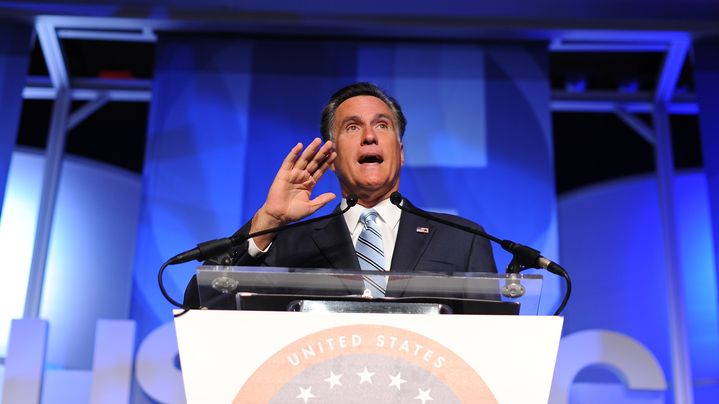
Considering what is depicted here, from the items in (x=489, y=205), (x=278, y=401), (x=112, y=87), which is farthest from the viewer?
(x=112, y=87)

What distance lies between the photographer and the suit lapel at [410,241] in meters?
1.90

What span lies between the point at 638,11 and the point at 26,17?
102 inches

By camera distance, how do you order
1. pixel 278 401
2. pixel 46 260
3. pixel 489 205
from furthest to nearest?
pixel 46 260 < pixel 489 205 < pixel 278 401

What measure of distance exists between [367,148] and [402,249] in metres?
0.32

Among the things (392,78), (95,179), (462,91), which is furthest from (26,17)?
(462,91)

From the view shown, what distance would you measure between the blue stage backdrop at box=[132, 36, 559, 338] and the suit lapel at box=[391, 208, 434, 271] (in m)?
1.30

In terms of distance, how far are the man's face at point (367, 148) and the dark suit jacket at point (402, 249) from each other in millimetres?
133

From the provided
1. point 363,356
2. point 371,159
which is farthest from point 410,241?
point 363,356

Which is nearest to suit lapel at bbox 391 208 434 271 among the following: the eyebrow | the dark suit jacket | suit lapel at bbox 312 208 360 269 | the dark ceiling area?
the dark suit jacket

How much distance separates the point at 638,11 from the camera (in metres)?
3.54

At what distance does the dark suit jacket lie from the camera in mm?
1902

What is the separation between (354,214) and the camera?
2094 millimetres

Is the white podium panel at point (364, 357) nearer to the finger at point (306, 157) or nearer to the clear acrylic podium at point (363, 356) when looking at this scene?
the clear acrylic podium at point (363, 356)

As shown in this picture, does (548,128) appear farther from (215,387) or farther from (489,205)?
(215,387)
